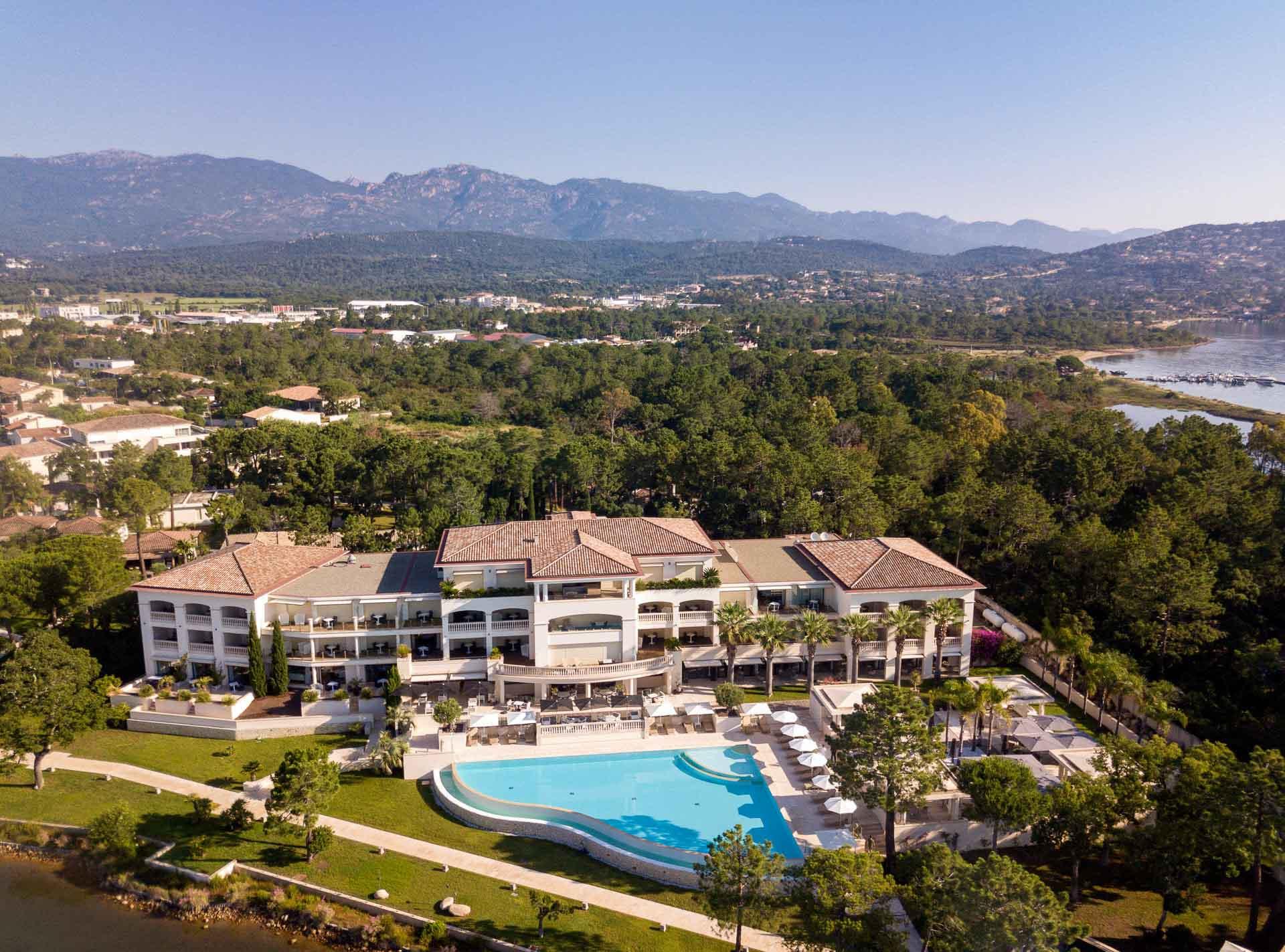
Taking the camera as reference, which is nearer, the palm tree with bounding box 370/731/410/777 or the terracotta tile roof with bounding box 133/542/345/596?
the palm tree with bounding box 370/731/410/777

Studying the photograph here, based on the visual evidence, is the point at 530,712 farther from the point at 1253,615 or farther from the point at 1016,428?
the point at 1016,428

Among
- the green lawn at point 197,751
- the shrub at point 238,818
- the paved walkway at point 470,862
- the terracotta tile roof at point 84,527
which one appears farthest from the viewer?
the terracotta tile roof at point 84,527

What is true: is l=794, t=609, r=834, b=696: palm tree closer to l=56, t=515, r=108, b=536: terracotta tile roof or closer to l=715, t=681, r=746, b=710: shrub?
l=715, t=681, r=746, b=710: shrub

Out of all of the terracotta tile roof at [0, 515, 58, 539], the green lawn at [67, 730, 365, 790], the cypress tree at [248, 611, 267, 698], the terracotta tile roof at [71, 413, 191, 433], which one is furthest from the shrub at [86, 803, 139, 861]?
the terracotta tile roof at [71, 413, 191, 433]

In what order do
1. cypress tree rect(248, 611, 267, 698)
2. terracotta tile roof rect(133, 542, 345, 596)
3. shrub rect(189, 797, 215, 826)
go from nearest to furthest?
1. shrub rect(189, 797, 215, 826)
2. cypress tree rect(248, 611, 267, 698)
3. terracotta tile roof rect(133, 542, 345, 596)

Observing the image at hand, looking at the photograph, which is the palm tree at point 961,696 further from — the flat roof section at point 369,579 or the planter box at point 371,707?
the planter box at point 371,707

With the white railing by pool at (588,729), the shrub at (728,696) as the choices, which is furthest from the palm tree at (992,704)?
the white railing by pool at (588,729)

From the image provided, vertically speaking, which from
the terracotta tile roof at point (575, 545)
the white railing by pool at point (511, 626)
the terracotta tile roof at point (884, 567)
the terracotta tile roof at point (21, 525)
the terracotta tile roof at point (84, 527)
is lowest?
the terracotta tile roof at point (21, 525)

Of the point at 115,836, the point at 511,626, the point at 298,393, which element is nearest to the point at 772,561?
the point at 511,626
